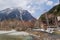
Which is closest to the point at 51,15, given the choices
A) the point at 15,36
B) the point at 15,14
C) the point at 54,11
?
the point at 54,11

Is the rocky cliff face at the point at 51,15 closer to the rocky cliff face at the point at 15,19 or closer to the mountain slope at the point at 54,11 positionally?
the mountain slope at the point at 54,11

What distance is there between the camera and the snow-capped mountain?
2.88 metres

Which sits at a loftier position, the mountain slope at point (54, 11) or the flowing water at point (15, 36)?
the mountain slope at point (54, 11)

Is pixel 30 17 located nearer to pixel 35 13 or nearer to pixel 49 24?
pixel 35 13

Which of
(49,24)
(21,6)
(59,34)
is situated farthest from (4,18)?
(59,34)

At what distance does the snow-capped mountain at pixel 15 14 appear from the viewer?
288 cm

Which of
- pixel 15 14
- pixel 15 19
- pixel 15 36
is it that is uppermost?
pixel 15 14

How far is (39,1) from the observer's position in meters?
2.99

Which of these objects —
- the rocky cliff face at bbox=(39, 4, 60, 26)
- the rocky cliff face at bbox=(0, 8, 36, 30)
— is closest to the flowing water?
the rocky cliff face at bbox=(0, 8, 36, 30)

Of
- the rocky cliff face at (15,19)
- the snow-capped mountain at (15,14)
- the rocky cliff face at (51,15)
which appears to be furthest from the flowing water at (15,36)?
the rocky cliff face at (51,15)

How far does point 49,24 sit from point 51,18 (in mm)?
131

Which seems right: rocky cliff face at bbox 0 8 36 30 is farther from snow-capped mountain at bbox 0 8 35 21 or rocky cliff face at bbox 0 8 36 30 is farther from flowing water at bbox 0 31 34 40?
flowing water at bbox 0 31 34 40

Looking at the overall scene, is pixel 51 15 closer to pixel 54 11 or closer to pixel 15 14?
pixel 54 11

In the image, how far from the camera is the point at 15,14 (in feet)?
9.52
